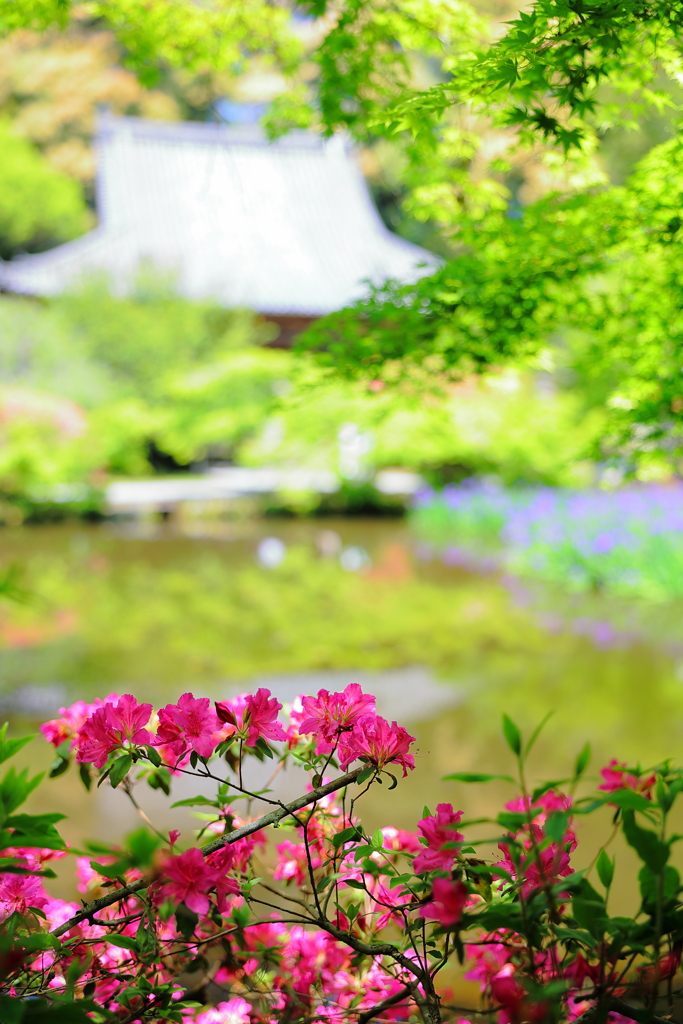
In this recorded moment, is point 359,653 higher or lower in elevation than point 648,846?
A: lower

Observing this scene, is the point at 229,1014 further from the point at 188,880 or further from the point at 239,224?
the point at 239,224

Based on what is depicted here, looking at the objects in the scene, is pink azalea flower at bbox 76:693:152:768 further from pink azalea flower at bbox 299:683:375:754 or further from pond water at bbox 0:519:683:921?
pond water at bbox 0:519:683:921

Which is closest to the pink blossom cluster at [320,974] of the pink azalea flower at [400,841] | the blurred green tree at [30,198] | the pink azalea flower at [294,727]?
the pink azalea flower at [400,841]

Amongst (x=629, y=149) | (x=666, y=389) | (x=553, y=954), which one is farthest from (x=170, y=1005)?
(x=629, y=149)

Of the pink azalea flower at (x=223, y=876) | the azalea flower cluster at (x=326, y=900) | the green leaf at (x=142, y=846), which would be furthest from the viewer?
the pink azalea flower at (x=223, y=876)

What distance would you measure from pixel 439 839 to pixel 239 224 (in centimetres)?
1440

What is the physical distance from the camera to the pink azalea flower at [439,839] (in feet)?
2.81

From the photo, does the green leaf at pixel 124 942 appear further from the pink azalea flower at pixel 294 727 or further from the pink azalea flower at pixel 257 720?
the pink azalea flower at pixel 294 727

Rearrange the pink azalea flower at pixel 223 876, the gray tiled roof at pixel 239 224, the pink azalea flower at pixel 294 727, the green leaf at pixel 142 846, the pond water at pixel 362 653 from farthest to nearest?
the gray tiled roof at pixel 239 224
the pond water at pixel 362 653
the pink azalea flower at pixel 294 727
the pink azalea flower at pixel 223 876
the green leaf at pixel 142 846

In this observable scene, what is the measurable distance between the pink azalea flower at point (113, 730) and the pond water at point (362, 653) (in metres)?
1.21

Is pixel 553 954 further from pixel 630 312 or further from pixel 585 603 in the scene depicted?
pixel 585 603

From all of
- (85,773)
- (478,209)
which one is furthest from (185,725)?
(478,209)

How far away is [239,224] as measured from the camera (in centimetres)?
1418

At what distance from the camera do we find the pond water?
10.1 feet
